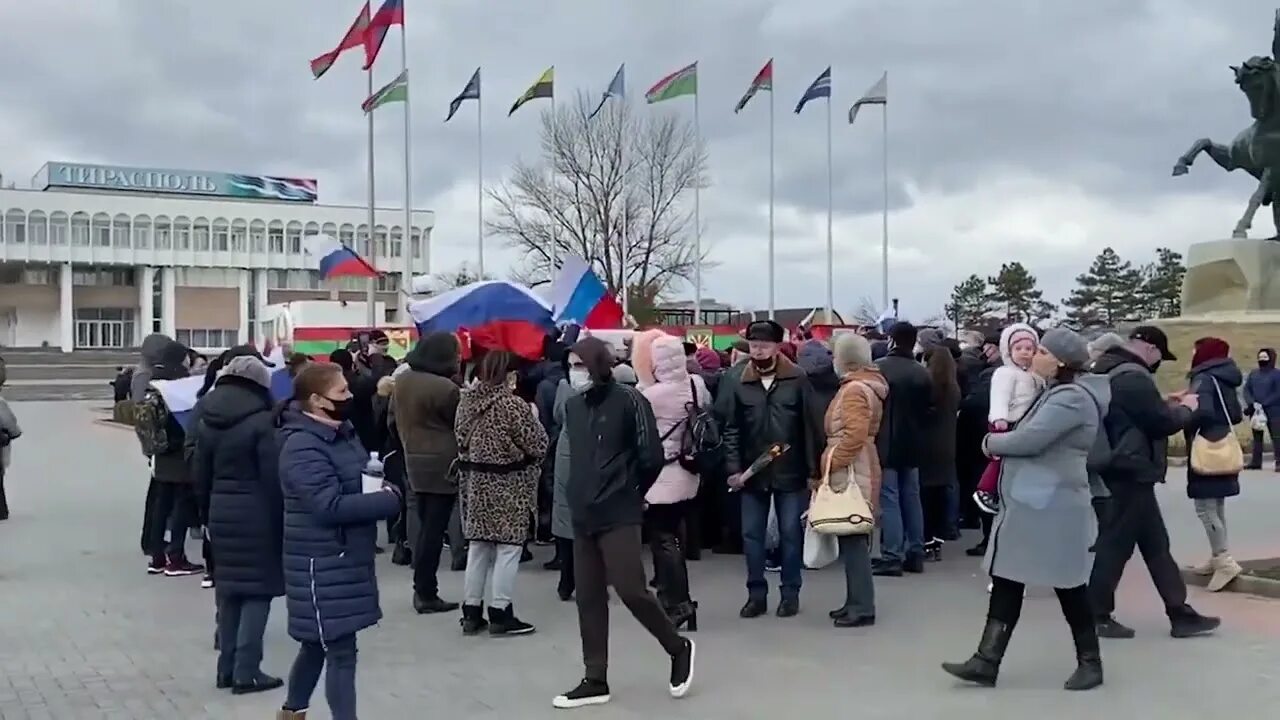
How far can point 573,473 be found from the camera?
6.43 meters

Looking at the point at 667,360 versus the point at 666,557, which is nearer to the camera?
the point at 666,557

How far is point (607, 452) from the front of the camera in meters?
6.36

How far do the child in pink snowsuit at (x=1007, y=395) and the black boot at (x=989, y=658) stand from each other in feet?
6.41

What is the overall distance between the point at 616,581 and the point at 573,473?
60 centimetres

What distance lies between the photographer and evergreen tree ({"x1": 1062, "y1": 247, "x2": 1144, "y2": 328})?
6656 centimetres

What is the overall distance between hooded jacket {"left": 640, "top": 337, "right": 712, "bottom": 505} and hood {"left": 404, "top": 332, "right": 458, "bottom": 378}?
58.9 inches

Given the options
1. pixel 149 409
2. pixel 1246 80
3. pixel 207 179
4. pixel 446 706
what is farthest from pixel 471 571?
pixel 207 179

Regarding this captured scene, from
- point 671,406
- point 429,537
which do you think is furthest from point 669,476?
point 429,537

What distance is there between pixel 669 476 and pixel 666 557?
525mm

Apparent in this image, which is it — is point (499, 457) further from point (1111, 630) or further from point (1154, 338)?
point (1154, 338)

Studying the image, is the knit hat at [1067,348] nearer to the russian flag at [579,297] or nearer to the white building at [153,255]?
the russian flag at [579,297]

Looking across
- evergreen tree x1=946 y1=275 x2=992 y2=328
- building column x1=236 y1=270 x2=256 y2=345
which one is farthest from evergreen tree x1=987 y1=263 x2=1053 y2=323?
building column x1=236 y1=270 x2=256 y2=345

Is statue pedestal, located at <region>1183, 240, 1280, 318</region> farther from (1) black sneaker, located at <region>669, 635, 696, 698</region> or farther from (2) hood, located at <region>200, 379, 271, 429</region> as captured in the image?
(2) hood, located at <region>200, 379, 271, 429</region>

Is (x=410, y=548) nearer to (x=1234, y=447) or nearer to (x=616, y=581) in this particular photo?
(x=616, y=581)
